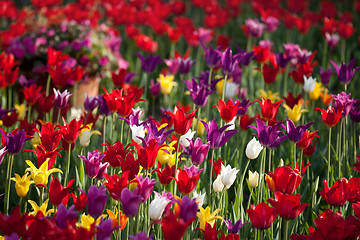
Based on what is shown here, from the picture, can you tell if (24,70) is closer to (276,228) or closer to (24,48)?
(24,48)

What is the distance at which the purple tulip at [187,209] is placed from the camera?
1.55 m

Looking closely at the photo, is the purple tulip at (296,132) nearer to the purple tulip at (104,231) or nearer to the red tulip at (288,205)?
the red tulip at (288,205)

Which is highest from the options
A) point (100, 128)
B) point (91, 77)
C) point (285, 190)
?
point (285, 190)

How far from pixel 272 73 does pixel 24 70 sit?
2.17m

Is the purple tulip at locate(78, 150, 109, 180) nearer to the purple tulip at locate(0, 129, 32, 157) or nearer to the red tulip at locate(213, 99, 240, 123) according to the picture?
the purple tulip at locate(0, 129, 32, 157)

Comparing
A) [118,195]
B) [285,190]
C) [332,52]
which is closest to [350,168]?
[285,190]

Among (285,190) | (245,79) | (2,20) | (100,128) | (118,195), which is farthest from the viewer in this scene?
(2,20)

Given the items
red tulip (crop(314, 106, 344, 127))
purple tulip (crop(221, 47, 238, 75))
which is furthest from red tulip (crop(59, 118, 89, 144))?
red tulip (crop(314, 106, 344, 127))

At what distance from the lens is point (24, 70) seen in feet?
13.7

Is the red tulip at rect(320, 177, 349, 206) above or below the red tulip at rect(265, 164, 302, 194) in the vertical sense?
below

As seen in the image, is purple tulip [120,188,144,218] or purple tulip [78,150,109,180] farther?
purple tulip [78,150,109,180]

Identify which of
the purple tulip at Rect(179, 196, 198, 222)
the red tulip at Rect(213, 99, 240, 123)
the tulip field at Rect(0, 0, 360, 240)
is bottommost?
the tulip field at Rect(0, 0, 360, 240)

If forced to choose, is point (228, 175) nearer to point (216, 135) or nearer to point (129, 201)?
point (216, 135)

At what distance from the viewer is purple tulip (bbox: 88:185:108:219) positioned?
5.20 feet
